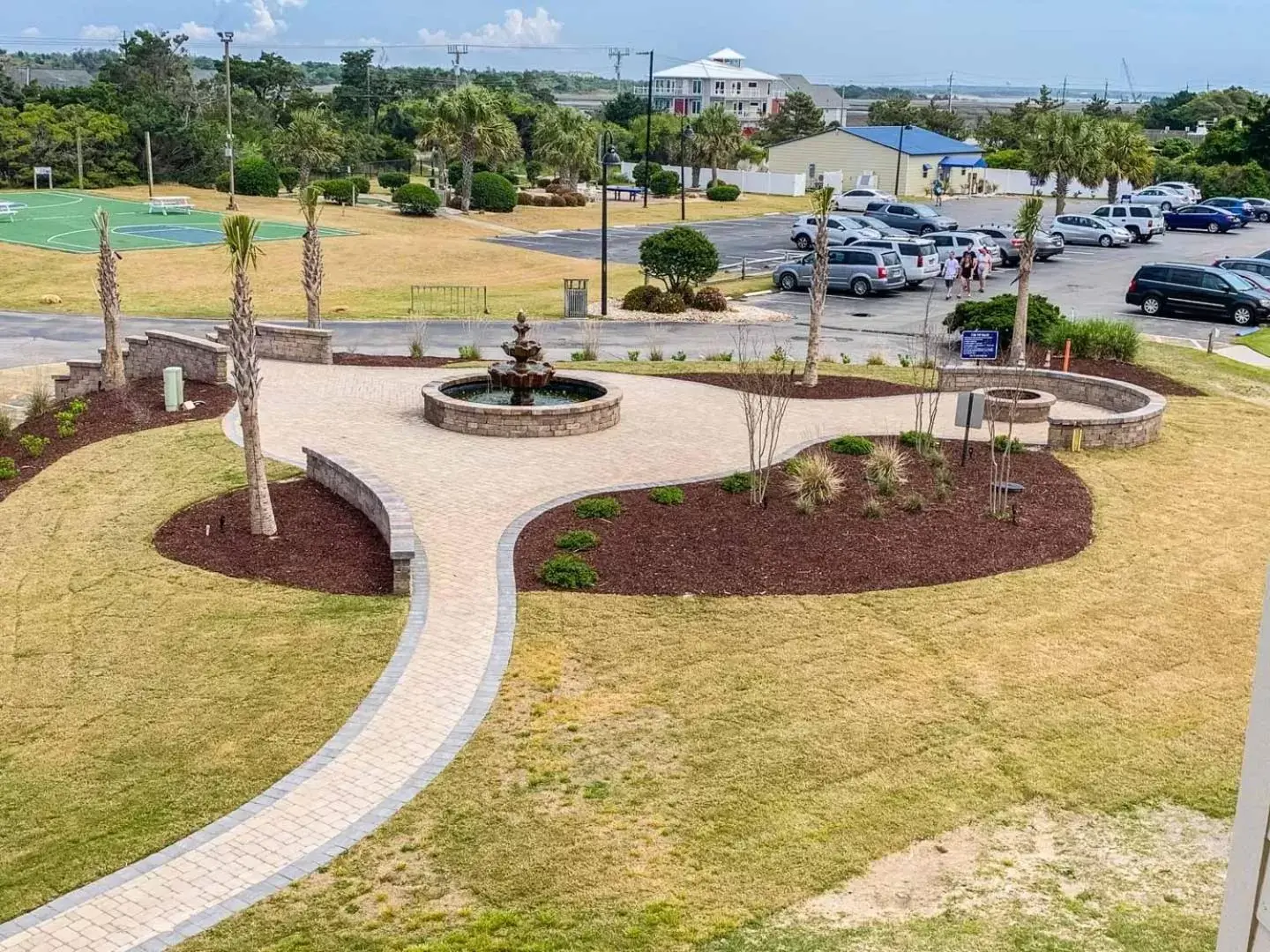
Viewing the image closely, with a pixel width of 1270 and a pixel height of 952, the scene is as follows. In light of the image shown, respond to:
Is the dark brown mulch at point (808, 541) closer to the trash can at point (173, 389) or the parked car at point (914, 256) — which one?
the trash can at point (173, 389)

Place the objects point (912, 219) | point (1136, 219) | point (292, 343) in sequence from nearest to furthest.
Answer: point (292, 343) < point (1136, 219) < point (912, 219)

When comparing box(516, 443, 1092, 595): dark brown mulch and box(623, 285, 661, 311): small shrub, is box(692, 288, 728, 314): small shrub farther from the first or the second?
box(516, 443, 1092, 595): dark brown mulch

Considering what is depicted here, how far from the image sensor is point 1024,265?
2589cm

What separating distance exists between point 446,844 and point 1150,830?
528 cm

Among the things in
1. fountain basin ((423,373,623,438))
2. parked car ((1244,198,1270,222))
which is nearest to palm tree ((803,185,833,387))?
fountain basin ((423,373,623,438))

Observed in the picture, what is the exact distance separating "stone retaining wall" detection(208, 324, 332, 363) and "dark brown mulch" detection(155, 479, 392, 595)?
980cm

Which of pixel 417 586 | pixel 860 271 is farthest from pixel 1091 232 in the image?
pixel 417 586

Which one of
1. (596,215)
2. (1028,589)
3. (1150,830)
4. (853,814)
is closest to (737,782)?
(853,814)

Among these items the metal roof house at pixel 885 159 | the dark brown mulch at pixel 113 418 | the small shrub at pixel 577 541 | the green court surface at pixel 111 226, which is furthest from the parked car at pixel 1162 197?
the small shrub at pixel 577 541

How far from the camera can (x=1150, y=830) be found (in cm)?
1023

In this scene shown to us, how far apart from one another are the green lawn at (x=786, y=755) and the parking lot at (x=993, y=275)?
13.3 m

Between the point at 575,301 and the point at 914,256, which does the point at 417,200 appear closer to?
the point at 575,301

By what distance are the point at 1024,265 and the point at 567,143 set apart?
48723 mm

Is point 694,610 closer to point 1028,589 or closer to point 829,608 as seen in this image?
point 829,608
